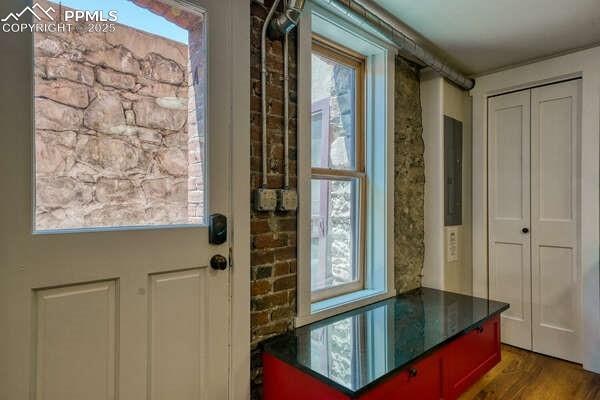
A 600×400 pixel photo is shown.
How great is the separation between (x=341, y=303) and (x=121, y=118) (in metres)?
1.52

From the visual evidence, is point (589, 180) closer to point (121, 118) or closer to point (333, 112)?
point (333, 112)

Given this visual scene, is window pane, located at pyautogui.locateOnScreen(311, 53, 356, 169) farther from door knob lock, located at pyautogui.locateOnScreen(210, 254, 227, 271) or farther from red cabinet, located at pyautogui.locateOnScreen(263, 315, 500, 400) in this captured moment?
red cabinet, located at pyautogui.locateOnScreen(263, 315, 500, 400)

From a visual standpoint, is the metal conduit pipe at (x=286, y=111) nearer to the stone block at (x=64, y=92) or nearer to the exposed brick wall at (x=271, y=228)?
the exposed brick wall at (x=271, y=228)

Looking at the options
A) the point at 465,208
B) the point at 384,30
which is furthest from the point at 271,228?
the point at 465,208

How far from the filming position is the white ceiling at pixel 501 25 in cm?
196

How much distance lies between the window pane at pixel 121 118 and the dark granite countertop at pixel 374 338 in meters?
0.78

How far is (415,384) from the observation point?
155 cm

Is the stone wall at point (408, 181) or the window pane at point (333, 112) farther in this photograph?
the stone wall at point (408, 181)

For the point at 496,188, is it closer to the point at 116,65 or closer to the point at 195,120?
the point at 195,120

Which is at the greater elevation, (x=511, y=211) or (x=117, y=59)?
(x=117, y=59)

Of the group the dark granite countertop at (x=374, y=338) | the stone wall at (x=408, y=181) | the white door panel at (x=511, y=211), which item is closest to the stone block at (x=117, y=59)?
the dark granite countertop at (x=374, y=338)

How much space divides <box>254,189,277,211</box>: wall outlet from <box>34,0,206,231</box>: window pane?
26 cm

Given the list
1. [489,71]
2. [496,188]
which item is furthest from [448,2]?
[496,188]

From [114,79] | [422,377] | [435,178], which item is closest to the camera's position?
[114,79]
